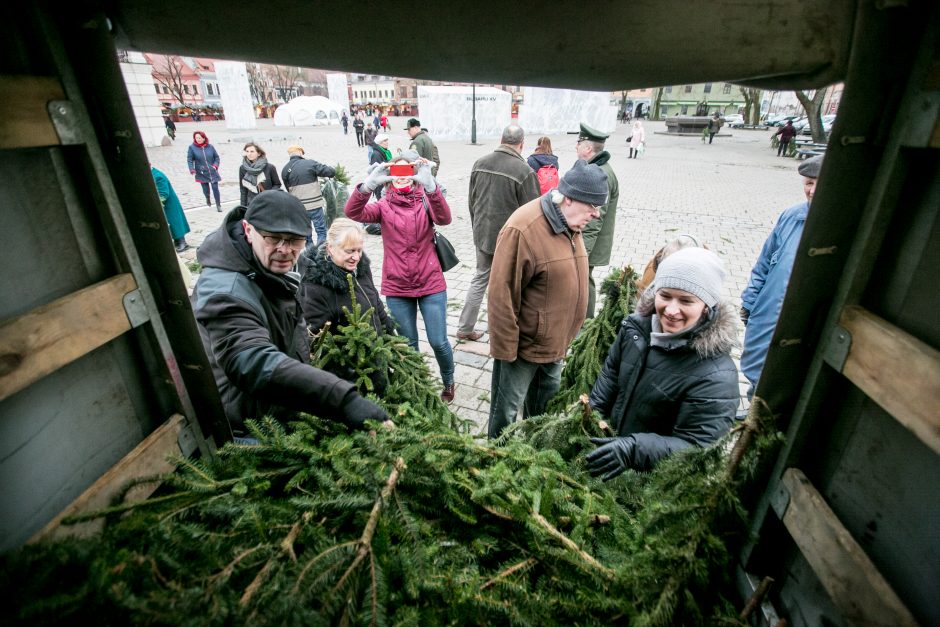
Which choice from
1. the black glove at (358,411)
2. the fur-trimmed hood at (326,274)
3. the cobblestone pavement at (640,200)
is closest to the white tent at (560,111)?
the cobblestone pavement at (640,200)

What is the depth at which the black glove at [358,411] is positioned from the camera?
1.94 metres

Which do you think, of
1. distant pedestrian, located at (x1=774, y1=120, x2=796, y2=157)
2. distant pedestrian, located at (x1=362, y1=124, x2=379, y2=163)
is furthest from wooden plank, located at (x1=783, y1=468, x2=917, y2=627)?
distant pedestrian, located at (x1=774, y1=120, x2=796, y2=157)

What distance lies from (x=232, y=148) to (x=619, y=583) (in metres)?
27.7

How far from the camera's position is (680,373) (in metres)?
2.25

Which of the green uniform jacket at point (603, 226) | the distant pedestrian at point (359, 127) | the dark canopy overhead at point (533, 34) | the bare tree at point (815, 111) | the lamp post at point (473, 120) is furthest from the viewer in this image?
the lamp post at point (473, 120)

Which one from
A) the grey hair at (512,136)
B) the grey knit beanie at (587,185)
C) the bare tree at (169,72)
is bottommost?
the grey knit beanie at (587,185)

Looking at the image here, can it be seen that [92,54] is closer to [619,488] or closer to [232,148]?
[619,488]

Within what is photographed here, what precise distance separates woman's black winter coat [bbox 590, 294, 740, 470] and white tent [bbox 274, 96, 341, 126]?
41548 mm

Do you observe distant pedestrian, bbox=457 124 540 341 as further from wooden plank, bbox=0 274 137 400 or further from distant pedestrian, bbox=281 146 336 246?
wooden plank, bbox=0 274 137 400

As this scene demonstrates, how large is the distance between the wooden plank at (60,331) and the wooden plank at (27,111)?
1.27ft

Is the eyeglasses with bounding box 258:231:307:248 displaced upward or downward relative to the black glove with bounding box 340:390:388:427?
upward

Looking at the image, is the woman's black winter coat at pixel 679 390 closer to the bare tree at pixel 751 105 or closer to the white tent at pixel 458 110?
the white tent at pixel 458 110

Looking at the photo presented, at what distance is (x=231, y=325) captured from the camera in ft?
6.63

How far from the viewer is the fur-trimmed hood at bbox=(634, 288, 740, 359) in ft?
7.19
